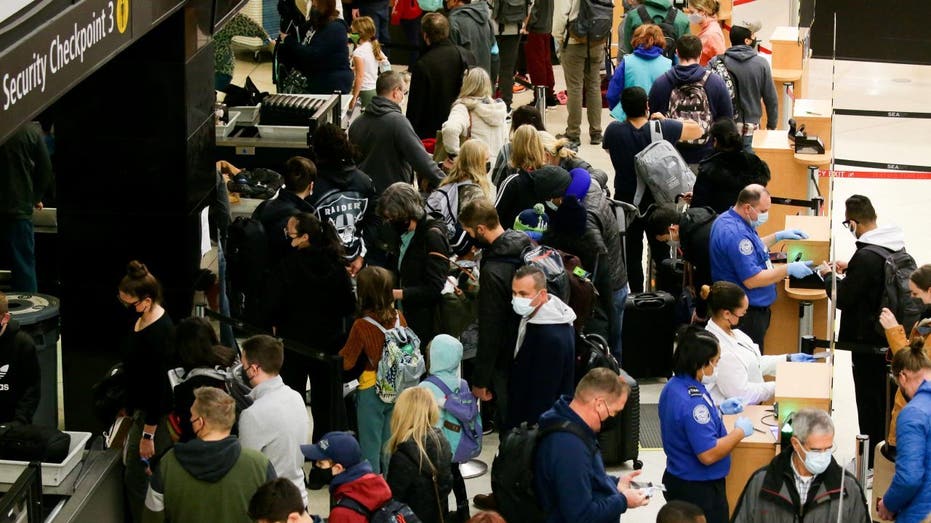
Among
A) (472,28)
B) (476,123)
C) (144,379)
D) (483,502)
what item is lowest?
(483,502)

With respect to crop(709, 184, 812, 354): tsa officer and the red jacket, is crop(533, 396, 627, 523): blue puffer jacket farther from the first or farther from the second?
crop(709, 184, 812, 354): tsa officer

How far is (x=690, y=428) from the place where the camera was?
271 inches

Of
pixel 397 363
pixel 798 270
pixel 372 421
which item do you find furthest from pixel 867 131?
pixel 397 363

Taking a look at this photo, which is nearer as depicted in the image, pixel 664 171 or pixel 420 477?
pixel 420 477

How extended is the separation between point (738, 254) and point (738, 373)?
1.67 meters

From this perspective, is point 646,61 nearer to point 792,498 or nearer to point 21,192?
Result: point 21,192

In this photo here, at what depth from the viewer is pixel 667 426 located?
6977 millimetres

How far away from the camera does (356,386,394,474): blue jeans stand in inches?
313

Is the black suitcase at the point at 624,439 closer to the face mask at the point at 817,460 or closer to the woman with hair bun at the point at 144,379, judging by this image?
the face mask at the point at 817,460

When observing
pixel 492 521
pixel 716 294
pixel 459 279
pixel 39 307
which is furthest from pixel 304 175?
pixel 492 521

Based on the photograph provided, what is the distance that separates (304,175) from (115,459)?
7.31 ft

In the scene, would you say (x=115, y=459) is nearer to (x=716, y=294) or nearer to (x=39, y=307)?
(x=39, y=307)

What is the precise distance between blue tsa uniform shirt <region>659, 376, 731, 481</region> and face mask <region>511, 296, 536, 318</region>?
1.00 m

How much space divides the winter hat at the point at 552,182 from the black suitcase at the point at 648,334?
150 centimetres
